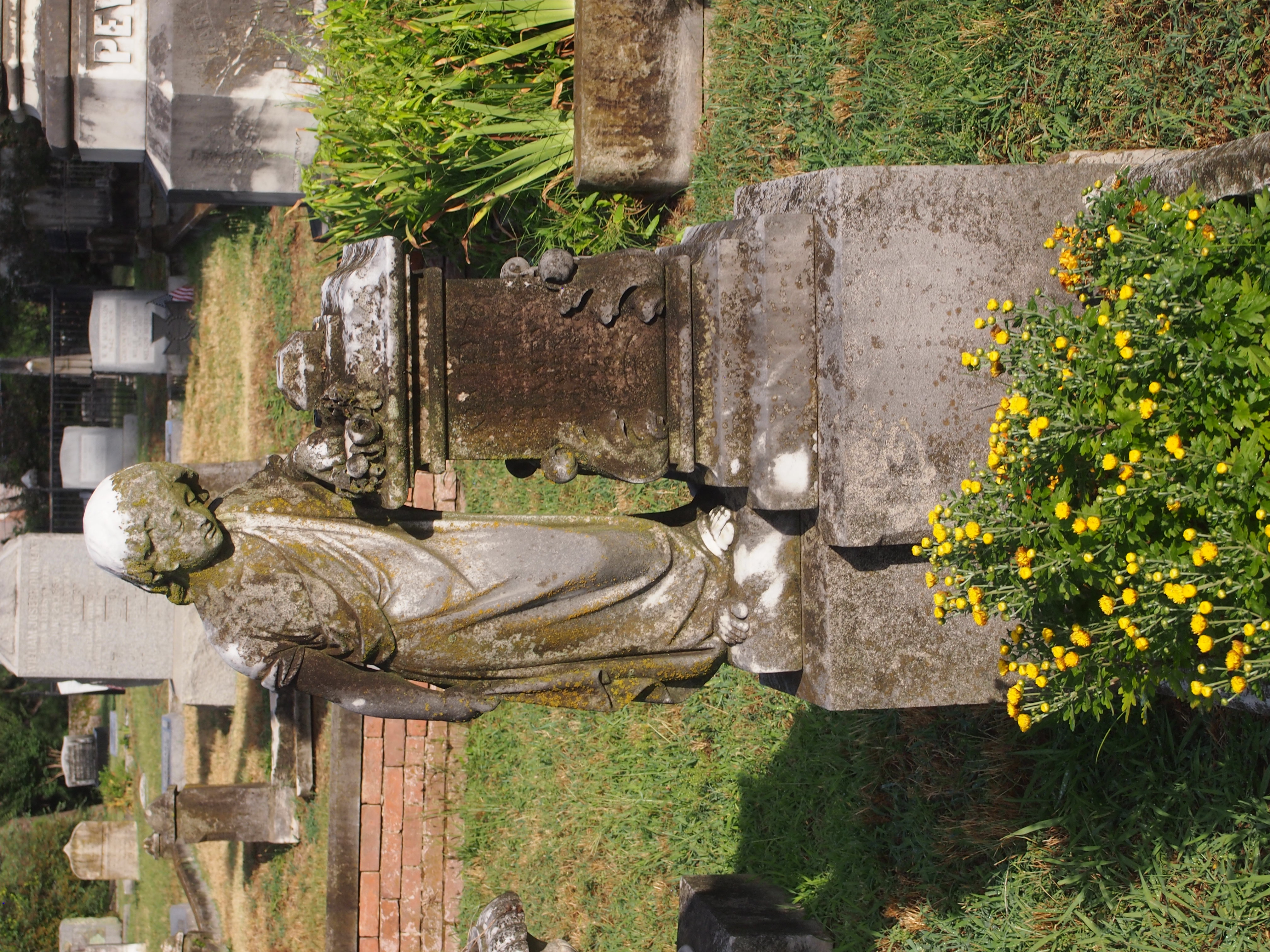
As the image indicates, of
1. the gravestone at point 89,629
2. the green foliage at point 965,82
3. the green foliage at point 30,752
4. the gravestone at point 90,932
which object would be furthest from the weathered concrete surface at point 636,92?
the green foliage at point 30,752

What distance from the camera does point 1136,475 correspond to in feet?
7.51

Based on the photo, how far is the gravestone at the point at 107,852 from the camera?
11461 mm

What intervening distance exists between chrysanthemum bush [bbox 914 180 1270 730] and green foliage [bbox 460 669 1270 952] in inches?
29.3

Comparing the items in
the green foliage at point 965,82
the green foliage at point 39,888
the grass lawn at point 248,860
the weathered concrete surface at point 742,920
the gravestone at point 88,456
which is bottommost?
the green foliage at point 39,888

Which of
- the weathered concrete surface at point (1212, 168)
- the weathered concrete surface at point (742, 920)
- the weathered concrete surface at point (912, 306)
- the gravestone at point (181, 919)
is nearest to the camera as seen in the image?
the weathered concrete surface at point (1212, 168)

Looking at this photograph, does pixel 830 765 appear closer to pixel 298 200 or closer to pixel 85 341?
pixel 298 200

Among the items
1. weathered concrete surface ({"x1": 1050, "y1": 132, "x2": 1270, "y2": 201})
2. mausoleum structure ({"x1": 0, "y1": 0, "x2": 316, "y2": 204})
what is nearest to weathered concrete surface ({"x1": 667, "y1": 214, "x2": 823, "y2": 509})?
weathered concrete surface ({"x1": 1050, "y1": 132, "x2": 1270, "y2": 201})

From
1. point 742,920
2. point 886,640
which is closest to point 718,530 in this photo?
point 886,640

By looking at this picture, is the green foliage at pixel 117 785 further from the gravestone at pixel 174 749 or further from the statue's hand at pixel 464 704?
the statue's hand at pixel 464 704

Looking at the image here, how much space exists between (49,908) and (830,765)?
13198 millimetres

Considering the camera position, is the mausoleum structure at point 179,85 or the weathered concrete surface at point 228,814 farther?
the mausoleum structure at point 179,85

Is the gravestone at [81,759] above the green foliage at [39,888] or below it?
above

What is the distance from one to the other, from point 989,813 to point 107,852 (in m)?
10.4

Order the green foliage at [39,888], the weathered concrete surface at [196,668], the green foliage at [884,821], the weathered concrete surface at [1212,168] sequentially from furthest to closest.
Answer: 1. the green foliage at [39,888]
2. the weathered concrete surface at [196,668]
3. the green foliage at [884,821]
4. the weathered concrete surface at [1212,168]
